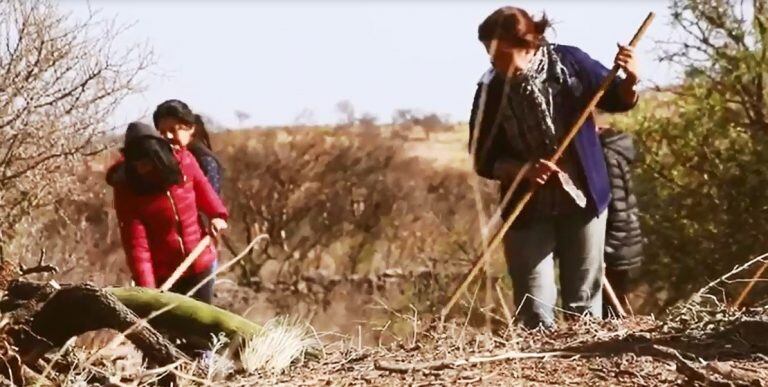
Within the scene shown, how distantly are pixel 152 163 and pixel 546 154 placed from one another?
170 centimetres

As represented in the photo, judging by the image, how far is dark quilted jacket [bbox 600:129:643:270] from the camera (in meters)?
5.73

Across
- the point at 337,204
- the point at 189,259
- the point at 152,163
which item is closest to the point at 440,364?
the point at 189,259

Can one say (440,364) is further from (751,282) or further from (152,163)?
(152,163)

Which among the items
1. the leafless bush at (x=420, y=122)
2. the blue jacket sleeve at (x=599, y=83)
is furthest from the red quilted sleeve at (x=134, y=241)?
the leafless bush at (x=420, y=122)

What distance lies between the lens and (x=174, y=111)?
17.4ft

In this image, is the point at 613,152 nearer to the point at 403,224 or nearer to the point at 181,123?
the point at 181,123

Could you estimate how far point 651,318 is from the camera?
3680mm

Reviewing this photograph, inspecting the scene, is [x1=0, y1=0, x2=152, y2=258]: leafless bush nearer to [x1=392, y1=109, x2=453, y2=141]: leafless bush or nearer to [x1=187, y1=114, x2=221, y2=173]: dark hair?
[x1=187, y1=114, x2=221, y2=173]: dark hair

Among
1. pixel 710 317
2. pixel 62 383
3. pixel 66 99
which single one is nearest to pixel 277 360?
pixel 62 383

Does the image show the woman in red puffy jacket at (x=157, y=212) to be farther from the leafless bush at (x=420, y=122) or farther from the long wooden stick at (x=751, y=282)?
the leafless bush at (x=420, y=122)

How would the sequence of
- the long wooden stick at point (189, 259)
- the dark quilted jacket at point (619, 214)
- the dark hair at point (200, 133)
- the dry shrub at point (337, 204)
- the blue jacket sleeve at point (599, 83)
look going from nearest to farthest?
the long wooden stick at point (189, 259) < the blue jacket sleeve at point (599, 83) < the dark hair at point (200, 133) < the dark quilted jacket at point (619, 214) < the dry shrub at point (337, 204)

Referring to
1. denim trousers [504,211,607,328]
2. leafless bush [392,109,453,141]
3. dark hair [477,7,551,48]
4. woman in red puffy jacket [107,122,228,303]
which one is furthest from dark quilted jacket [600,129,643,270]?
leafless bush [392,109,453,141]

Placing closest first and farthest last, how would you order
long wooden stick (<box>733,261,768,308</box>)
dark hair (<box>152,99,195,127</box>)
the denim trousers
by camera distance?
long wooden stick (<box>733,261,768,308</box>) < the denim trousers < dark hair (<box>152,99,195,127</box>)

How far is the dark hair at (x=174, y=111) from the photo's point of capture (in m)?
5.30
